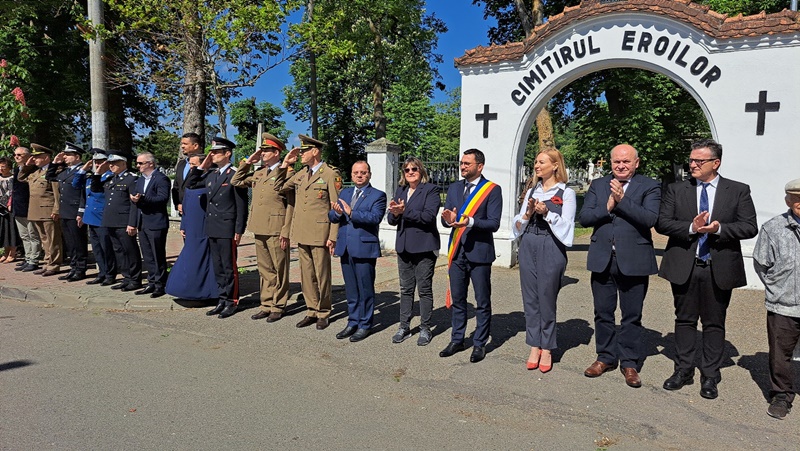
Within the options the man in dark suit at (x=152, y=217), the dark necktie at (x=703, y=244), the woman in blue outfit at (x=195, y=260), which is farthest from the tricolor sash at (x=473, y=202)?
the man in dark suit at (x=152, y=217)

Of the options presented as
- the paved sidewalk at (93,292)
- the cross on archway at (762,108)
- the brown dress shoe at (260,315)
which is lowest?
the brown dress shoe at (260,315)

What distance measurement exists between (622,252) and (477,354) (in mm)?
1551

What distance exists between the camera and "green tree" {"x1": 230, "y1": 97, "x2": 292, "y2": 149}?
38.2m

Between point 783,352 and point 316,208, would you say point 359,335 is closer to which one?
point 316,208

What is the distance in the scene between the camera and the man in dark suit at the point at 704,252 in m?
3.98

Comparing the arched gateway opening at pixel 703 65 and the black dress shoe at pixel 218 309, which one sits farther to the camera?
the arched gateway opening at pixel 703 65

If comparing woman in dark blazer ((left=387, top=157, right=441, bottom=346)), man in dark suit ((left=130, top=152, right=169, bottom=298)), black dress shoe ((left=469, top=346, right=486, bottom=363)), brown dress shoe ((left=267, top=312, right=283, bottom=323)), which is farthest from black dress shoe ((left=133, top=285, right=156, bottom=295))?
black dress shoe ((left=469, top=346, right=486, bottom=363))

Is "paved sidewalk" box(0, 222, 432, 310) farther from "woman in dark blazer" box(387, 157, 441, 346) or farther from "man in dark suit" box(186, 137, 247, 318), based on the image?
"woman in dark blazer" box(387, 157, 441, 346)

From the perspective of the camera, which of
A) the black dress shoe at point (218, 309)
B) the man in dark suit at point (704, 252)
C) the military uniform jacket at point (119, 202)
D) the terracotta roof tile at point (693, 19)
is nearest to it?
the man in dark suit at point (704, 252)

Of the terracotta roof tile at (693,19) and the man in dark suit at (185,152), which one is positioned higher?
the terracotta roof tile at (693,19)

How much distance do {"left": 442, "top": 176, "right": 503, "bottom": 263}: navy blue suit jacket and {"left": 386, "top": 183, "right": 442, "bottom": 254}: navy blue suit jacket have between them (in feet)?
0.63

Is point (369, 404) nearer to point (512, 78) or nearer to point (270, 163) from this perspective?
point (270, 163)

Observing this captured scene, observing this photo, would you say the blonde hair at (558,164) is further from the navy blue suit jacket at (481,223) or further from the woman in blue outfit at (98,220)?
the woman in blue outfit at (98,220)

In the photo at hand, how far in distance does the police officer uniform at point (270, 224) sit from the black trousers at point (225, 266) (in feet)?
1.23
